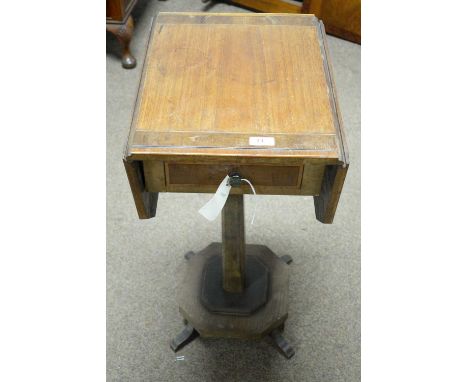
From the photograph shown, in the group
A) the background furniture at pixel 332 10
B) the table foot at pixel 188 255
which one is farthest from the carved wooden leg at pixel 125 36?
the table foot at pixel 188 255

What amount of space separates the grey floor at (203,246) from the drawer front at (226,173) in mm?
459

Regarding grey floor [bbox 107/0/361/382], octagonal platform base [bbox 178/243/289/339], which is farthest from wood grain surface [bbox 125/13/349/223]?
octagonal platform base [bbox 178/243/289/339]

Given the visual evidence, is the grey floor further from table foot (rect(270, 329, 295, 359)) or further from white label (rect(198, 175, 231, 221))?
white label (rect(198, 175, 231, 221))

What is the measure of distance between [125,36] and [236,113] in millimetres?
1532

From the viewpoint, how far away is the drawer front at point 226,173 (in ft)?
3.15

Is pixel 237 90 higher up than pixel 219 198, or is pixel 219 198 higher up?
pixel 237 90

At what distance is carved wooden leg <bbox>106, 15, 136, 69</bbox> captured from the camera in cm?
227

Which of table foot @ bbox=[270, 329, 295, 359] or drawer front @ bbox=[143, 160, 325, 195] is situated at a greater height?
drawer front @ bbox=[143, 160, 325, 195]

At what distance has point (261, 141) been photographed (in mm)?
917

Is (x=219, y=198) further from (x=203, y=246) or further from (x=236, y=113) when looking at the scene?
(x=203, y=246)

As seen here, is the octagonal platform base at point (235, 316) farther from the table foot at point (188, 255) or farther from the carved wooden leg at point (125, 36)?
the carved wooden leg at point (125, 36)

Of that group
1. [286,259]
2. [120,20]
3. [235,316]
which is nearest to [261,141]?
[235,316]

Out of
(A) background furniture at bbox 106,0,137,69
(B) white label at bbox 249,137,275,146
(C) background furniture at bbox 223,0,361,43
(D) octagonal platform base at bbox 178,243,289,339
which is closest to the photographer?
(B) white label at bbox 249,137,275,146

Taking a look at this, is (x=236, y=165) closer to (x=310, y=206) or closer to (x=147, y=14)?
(x=310, y=206)
